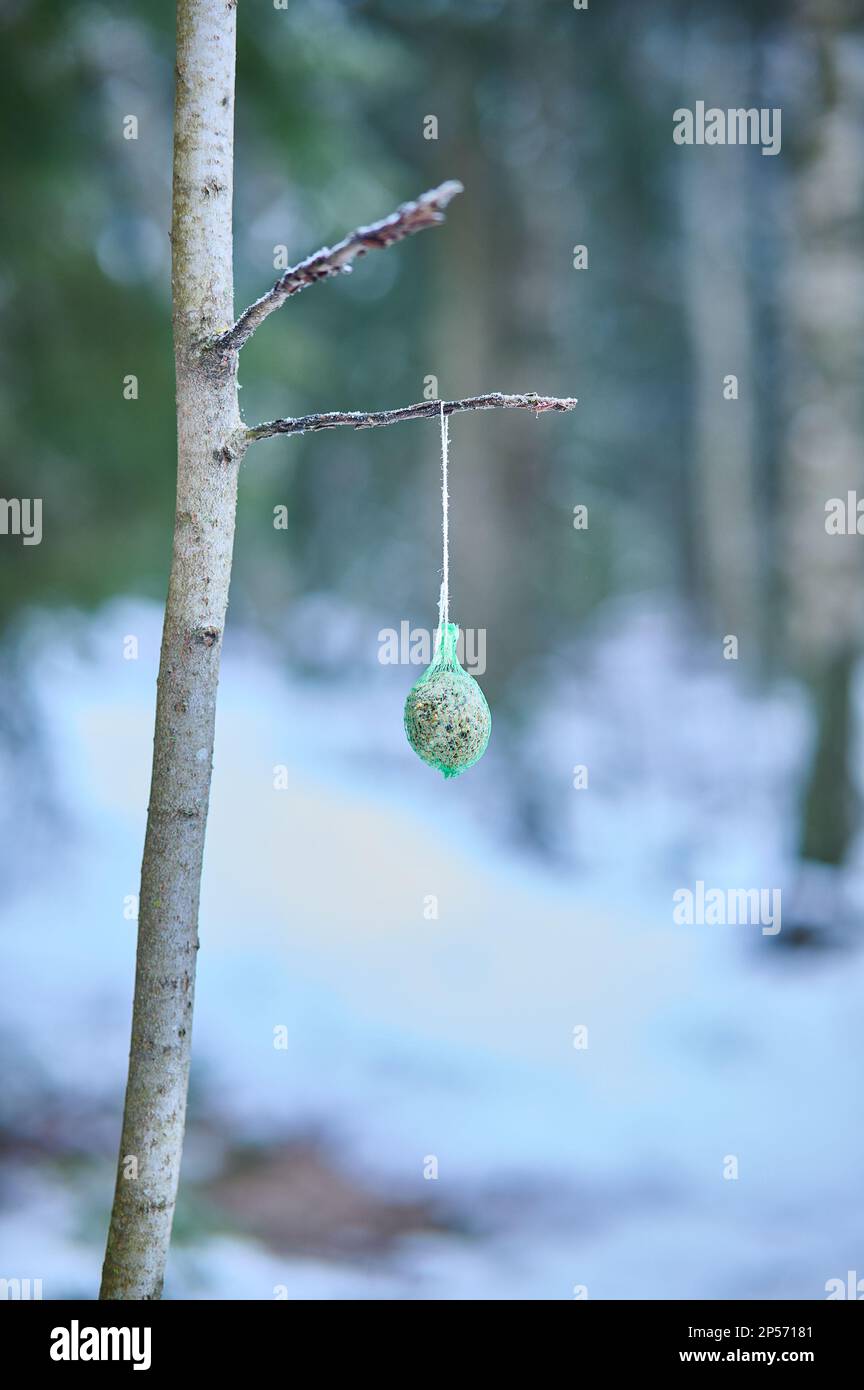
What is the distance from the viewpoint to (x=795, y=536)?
5.84 m

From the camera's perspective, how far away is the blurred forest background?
13.7 ft

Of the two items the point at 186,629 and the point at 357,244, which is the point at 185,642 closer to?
the point at 186,629

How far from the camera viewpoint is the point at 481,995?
220 inches

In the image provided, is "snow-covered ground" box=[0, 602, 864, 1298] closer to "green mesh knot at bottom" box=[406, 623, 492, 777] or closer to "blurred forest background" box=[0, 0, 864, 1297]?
"blurred forest background" box=[0, 0, 864, 1297]

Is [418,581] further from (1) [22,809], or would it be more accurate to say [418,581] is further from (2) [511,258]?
(1) [22,809]

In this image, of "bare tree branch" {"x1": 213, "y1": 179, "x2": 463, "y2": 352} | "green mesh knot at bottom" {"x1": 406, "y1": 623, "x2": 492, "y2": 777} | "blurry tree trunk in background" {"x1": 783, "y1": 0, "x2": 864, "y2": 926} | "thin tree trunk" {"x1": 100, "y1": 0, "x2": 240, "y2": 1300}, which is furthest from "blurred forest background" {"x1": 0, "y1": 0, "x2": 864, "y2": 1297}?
"bare tree branch" {"x1": 213, "y1": 179, "x2": 463, "y2": 352}

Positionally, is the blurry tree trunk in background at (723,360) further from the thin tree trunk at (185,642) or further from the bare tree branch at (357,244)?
the bare tree branch at (357,244)

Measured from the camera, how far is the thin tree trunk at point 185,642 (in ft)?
5.17

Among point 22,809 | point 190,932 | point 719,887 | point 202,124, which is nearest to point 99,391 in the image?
point 22,809

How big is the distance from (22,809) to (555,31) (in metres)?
6.02

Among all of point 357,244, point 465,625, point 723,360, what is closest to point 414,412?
point 357,244

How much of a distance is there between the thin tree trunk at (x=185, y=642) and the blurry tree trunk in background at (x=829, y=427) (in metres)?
4.47

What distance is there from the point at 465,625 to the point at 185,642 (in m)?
5.48

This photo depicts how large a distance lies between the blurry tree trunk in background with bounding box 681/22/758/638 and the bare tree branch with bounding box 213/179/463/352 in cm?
831
